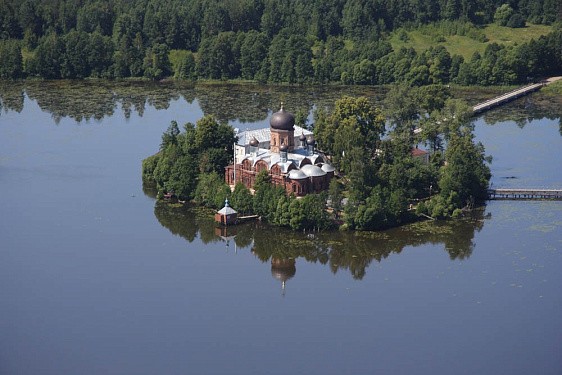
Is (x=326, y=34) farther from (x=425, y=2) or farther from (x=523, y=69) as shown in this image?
(x=523, y=69)

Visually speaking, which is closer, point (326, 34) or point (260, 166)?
point (260, 166)

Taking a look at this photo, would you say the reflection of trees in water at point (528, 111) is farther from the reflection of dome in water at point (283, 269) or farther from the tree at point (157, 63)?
the reflection of dome in water at point (283, 269)

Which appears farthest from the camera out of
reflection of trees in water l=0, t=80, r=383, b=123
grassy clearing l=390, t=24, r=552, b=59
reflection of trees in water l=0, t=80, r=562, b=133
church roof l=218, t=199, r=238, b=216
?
grassy clearing l=390, t=24, r=552, b=59

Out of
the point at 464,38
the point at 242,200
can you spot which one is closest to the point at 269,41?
the point at 464,38

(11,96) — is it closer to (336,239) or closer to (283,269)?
(336,239)

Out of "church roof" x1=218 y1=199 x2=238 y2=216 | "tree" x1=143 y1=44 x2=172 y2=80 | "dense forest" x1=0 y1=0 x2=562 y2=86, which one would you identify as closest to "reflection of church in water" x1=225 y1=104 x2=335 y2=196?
"church roof" x1=218 y1=199 x2=238 y2=216

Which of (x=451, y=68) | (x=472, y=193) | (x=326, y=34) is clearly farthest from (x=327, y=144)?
(x=326, y=34)

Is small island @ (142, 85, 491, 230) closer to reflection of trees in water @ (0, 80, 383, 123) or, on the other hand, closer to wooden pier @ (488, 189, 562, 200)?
wooden pier @ (488, 189, 562, 200)
